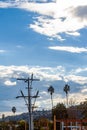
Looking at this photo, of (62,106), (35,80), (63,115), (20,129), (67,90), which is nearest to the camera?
(35,80)

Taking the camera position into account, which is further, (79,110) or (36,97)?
(79,110)

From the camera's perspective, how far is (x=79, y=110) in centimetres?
11281

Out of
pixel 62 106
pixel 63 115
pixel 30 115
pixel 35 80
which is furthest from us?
pixel 62 106

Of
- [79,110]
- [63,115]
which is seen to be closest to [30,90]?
[63,115]

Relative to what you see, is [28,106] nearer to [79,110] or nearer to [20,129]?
[20,129]

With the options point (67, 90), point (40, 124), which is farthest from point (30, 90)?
point (67, 90)

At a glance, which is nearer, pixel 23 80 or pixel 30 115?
pixel 30 115

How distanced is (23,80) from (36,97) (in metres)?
3.51

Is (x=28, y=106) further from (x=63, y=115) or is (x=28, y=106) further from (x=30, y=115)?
(x=63, y=115)

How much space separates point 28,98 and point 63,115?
3561cm

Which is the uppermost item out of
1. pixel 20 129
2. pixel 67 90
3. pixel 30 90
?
pixel 67 90

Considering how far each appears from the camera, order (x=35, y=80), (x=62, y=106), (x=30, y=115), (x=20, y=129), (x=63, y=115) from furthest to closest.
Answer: (x=62, y=106), (x=63, y=115), (x=20, y=129), (x=35, y=80), (x=30, y=115)

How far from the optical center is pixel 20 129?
241 feet

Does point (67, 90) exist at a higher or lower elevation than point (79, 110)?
higher
